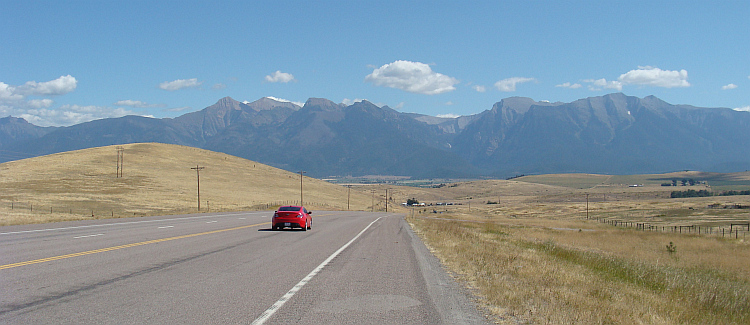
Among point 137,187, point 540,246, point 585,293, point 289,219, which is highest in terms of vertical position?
point 137,187

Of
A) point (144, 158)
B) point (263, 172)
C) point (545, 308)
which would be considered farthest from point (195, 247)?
point (263, 172)

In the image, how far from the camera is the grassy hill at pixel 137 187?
5959cm

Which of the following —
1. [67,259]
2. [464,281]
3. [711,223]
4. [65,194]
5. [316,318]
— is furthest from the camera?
[65,194]

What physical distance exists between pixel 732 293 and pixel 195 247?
15791 mm

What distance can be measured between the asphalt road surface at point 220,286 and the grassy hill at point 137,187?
2209 centimetres

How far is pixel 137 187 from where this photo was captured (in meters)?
86.7

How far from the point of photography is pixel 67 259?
44.4 ft

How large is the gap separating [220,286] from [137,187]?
84821 millimetres

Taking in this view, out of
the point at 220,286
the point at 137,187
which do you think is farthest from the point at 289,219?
the point at 137,187

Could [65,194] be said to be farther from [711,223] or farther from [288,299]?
[711,223]

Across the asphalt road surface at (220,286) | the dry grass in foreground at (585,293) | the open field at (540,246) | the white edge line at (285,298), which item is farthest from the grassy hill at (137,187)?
the dry grass in foreground at (585,293)

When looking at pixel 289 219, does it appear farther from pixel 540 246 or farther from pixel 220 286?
pixel 220 286

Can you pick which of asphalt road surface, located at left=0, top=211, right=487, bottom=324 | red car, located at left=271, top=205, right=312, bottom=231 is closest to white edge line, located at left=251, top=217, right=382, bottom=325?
asphalt road surface, located at left=0, top=211, right=487, bottom=324

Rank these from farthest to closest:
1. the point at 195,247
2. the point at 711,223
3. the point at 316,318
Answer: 1. the point at 711,223
2. the point at 195,247
3. the point at 316,318
